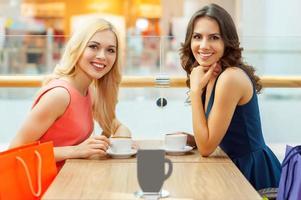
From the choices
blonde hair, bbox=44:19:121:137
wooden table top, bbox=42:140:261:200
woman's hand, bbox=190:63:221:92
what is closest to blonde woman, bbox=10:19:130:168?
blonde hair, bbox=44:19:121:137

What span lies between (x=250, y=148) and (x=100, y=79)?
0.71 metres

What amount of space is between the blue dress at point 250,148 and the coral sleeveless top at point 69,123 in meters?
0.51

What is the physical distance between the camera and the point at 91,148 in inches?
78.1

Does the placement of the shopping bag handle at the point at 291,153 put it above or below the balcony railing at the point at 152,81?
below

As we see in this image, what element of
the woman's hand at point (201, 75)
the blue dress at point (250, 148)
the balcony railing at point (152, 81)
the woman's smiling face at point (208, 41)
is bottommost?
the blue dress at point (250, 148)

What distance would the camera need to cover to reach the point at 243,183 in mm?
1649

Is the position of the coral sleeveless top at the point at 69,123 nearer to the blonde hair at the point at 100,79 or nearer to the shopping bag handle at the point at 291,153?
the blonde hair at the point at 100,79

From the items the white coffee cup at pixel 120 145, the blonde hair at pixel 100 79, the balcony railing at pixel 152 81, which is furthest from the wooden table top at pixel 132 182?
the balcony railing at pixel 152 81

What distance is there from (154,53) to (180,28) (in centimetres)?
60

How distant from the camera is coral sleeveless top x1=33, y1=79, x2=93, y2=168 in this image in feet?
6.95

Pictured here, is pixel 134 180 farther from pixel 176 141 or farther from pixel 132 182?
pixel 176 141

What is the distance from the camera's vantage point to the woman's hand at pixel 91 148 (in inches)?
77.9

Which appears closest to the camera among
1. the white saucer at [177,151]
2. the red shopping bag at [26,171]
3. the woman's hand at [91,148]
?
the red shopping bag at [26,171]

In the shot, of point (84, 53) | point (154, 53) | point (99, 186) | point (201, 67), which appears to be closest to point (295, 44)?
point (154, 53)
